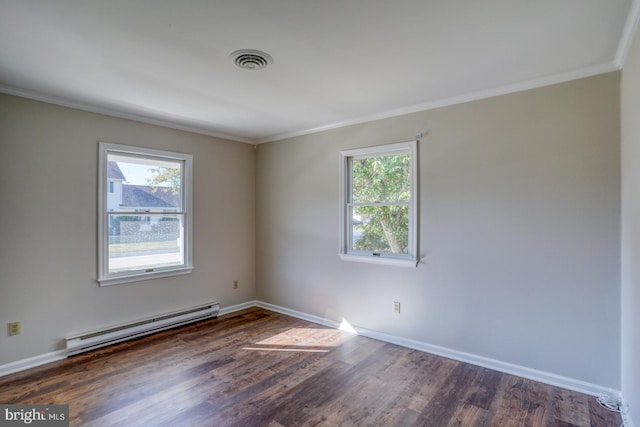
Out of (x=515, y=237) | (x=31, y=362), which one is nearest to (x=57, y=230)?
(x=31, y=362)

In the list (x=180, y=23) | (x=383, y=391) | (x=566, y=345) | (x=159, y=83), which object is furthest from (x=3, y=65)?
(x=566, y=345)

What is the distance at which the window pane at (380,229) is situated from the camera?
3.51m

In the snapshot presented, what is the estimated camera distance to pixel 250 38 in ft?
6.64

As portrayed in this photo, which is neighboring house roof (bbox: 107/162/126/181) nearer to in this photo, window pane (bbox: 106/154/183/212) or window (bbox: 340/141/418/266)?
window pane (bbox: 106/154/183/212)

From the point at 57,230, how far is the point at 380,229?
10.5 ft

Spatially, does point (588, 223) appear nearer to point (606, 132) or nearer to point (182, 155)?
point (606, 132)

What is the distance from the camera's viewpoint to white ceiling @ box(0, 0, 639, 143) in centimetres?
175

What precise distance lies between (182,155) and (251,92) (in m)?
1.59

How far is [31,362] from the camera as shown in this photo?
2947mm

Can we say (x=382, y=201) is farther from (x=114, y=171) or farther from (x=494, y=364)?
(x=114, y=171)

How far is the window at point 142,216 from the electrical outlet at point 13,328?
0.69 meters

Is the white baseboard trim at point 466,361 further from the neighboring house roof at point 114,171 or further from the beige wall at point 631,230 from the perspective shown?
the neighboring house roof at point 114,171

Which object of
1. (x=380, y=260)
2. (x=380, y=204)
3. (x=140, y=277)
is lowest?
(x=140, y=277)

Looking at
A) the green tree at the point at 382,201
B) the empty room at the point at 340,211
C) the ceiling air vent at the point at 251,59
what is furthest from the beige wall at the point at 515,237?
the ceiling air vent at the point at 251,59
